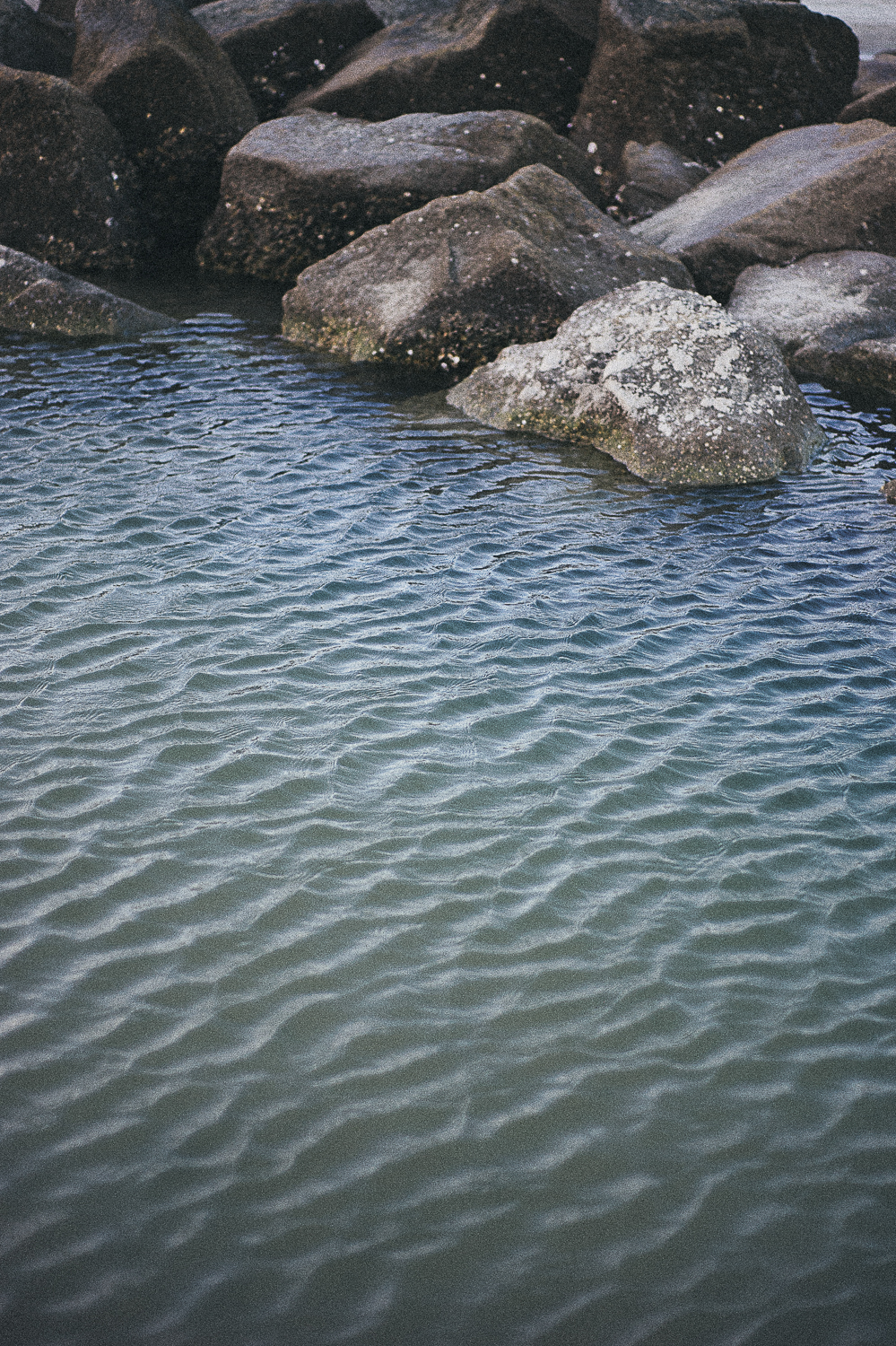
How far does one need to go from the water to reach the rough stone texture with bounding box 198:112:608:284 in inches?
362

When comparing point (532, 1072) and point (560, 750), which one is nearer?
point (532, 1072)

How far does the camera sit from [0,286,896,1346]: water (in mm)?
4277

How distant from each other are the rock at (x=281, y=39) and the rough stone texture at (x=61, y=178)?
464 cm

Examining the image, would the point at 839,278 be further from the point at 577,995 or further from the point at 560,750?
the point at 577,995

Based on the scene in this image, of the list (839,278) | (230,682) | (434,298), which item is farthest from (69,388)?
(839,278)

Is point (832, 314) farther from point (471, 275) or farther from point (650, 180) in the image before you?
point (650, 180)

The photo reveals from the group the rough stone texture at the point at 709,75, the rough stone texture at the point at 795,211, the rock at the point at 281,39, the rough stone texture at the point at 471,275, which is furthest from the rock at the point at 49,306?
the rough stone texture at the point at 709,75

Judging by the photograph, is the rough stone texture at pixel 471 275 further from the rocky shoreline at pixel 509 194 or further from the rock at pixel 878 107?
the rock at pixel 878 107

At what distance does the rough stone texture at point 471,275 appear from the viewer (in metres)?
15.1

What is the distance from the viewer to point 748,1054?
17.2 feet

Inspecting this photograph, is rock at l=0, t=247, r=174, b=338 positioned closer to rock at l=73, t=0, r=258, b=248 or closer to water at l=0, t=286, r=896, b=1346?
rock at l=73, t=0, r=258, b=248

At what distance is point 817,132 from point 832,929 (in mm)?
18058

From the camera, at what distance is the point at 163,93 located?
65.7 ft

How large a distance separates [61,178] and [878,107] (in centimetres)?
1452
